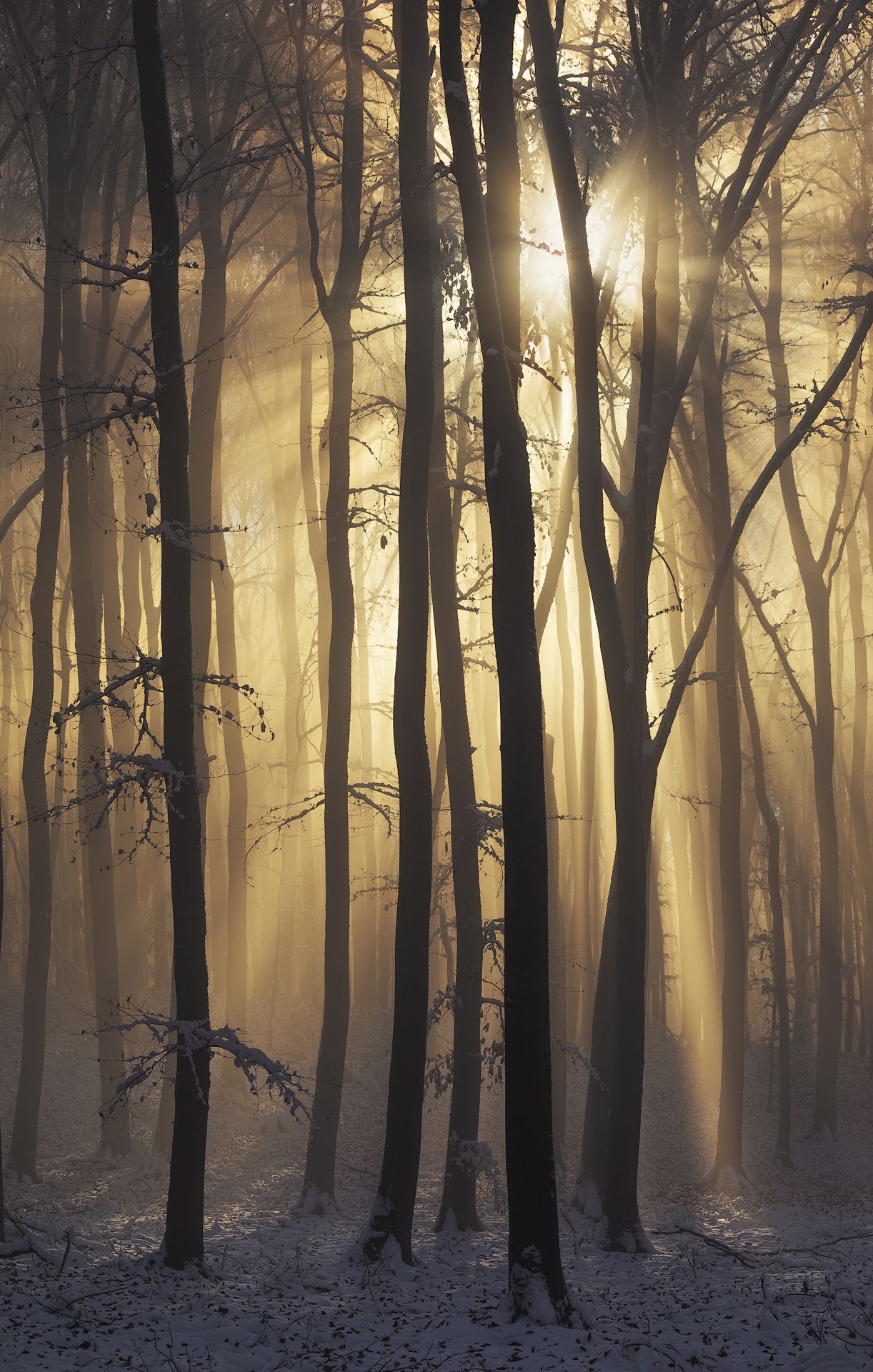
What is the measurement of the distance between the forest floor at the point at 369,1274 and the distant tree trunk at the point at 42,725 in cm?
84

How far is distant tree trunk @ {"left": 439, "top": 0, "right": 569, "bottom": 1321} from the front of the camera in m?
6.96

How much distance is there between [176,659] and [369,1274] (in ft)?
16.5

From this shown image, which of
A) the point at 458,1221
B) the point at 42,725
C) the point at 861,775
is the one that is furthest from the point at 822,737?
the point at 42,725

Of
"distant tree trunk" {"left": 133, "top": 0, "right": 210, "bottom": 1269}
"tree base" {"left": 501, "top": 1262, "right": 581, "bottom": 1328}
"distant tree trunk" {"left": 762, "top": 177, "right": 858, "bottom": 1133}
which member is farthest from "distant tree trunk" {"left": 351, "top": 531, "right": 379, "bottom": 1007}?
"tree base" {"left": 501, "top": 1262, "right": 581, "bottom": 1328}

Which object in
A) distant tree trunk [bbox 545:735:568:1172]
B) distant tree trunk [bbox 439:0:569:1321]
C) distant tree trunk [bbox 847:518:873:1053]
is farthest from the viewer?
distant tree trunk [bbox 847:518:873:1053]

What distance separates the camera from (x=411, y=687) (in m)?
9.60

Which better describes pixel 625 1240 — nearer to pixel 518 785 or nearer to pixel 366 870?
pixel 518 785

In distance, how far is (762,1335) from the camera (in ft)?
21.5

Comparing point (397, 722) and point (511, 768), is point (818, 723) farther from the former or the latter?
point (511, 768)

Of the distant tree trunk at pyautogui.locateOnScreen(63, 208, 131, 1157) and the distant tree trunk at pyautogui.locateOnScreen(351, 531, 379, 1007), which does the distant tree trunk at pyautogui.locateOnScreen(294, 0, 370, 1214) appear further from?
the distant tree trunk at pyautogui.locateOnScreen(351, 531, 379, 1007)

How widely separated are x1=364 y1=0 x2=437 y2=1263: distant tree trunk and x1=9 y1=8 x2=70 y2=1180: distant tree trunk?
4.45 metres

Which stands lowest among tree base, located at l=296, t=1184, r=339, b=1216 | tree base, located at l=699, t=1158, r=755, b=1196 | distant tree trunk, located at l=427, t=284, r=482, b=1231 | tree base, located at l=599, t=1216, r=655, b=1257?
tree base, located at l=699, t=1158, r=755, b=1196

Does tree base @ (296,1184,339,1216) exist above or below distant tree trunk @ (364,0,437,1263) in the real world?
below

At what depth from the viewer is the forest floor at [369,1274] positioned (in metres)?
6.39
